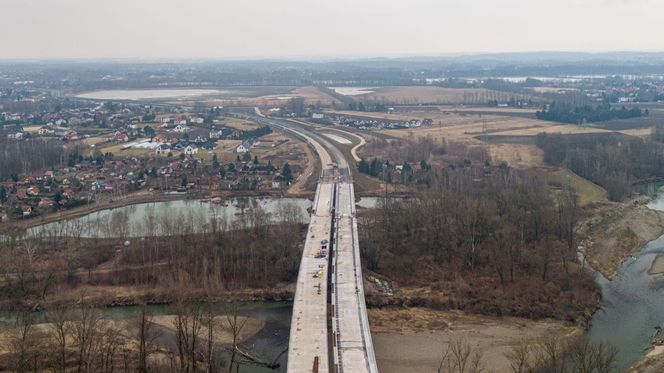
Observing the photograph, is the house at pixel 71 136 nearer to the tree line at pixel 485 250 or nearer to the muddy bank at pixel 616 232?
the tree line at pixel 485 250

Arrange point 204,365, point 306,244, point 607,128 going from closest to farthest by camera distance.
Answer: point 204,365 → point 306,244 → point 607,128

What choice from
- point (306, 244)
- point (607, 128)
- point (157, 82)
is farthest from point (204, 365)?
point (157, 82)

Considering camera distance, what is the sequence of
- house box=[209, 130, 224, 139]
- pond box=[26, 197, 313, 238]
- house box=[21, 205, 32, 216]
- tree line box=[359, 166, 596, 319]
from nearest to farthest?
tree line box=[359, 166, 596, 319] → pond box=[26, 197, 313, 238] → house box=[21, 205, 32, 216] → house box=[209, 130, 224, 139]

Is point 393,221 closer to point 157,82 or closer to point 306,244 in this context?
point 306,244

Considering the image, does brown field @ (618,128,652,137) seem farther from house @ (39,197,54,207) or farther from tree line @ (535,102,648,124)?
house @ (39,197,54,207)

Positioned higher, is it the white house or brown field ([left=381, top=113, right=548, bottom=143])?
brown field ([left=381, top=113, right=548, bottom=143])

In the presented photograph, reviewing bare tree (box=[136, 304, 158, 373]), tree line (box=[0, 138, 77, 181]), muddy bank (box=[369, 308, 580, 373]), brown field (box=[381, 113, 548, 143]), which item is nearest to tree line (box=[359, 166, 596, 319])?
muddy bank (box=[369, 308, 580, 373])

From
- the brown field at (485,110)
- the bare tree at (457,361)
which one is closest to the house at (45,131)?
the brown field at (485,110)
